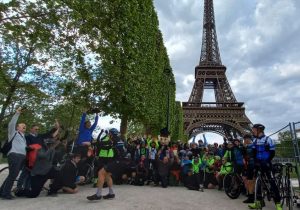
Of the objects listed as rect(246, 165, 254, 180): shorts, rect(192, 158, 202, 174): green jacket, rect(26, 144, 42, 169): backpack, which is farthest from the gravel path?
rect(192, 158, 202, 174): green jacket

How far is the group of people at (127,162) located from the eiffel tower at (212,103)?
41.9 metres

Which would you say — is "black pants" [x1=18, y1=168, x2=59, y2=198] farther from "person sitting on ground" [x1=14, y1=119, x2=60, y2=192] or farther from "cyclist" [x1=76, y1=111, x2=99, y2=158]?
"cyclist" [x1=76, y1=111, x2=99, y2=158]

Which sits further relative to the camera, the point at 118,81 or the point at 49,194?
the point at 118,81

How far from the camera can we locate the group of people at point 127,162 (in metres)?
7.35

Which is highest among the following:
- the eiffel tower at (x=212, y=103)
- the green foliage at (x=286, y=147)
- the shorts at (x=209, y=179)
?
the eiffel tower at (x=212, y=103)

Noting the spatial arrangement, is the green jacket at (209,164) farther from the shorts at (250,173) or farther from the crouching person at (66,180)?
the crouching person at (66,180)

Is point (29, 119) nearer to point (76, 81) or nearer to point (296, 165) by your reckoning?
point (76, 81)

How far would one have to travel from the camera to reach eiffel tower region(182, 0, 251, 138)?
57.4 metres

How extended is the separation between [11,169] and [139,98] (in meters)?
9.62

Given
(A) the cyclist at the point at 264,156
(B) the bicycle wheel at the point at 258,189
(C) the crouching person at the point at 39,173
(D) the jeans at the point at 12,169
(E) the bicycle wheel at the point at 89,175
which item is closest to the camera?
(B) the bicycle wheel at the point at 258,189

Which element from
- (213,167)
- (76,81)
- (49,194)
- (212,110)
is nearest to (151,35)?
(76,81)

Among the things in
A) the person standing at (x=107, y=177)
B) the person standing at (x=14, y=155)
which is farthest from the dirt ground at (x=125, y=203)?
the person standing at (x=14, y=155)

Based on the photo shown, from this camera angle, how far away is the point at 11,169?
7480 mm

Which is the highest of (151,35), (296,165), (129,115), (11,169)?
(151,35)
